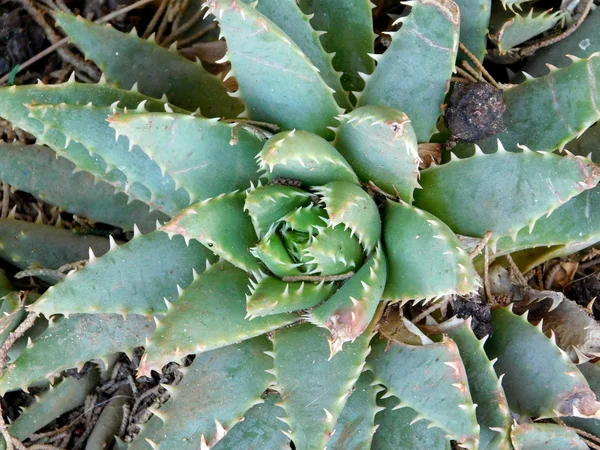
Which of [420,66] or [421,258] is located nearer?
[421,258]

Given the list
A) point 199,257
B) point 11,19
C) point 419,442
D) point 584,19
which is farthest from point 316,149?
point 11,19

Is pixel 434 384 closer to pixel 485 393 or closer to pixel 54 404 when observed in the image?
pixel 485 393

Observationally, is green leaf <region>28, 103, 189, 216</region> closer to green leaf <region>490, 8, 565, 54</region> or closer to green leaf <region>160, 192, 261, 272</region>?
green leaf <region>160, 192, 261, 272</region>

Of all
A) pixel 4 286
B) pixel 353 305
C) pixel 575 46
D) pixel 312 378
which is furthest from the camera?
pixel 4 286

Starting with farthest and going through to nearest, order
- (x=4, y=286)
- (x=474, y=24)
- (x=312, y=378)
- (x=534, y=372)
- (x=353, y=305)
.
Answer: (x=4, y=286), (x=474, y=24), (x=534, y=372), (x=312, y=378), (x=353, y=305)

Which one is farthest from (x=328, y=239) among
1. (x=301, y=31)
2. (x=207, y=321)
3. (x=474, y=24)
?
(x=474, y=24)
